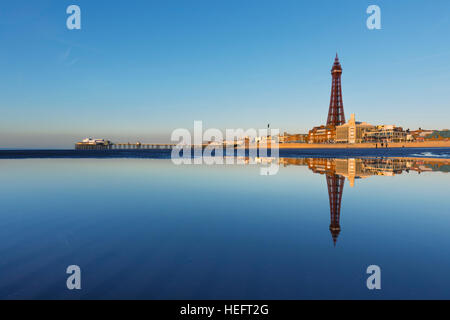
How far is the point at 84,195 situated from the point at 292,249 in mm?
7507

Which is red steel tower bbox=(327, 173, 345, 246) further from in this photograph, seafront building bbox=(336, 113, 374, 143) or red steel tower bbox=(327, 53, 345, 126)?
red steel tower bbox=(327, 53, 345, 126)

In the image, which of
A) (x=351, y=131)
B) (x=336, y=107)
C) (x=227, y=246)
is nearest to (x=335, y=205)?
(x=227, y=246)

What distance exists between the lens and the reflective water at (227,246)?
2.75 metres

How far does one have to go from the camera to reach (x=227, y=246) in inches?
153

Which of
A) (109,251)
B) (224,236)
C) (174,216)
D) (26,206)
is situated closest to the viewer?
(109,251)

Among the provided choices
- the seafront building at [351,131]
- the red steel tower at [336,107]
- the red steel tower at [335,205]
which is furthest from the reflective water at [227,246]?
the red steel tower at [336,107]

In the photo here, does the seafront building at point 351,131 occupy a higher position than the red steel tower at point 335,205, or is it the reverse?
the seafront building at point 351,131

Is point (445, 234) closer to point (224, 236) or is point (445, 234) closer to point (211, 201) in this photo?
point (224, 236)

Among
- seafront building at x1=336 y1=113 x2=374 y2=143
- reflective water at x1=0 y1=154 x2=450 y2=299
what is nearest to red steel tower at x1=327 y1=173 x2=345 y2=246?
reflective water at x1=0 y1=154 x2=450 y2=299

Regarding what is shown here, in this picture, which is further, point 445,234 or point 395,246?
point 445,234

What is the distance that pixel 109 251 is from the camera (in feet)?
12.3

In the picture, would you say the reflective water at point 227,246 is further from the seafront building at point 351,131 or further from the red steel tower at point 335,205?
the seafront building at point 351,131

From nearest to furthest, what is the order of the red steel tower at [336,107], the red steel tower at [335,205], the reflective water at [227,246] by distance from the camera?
the reflective water at [227,246]
the red steel tower at [335,205]
the red steel tower at [336,107]
